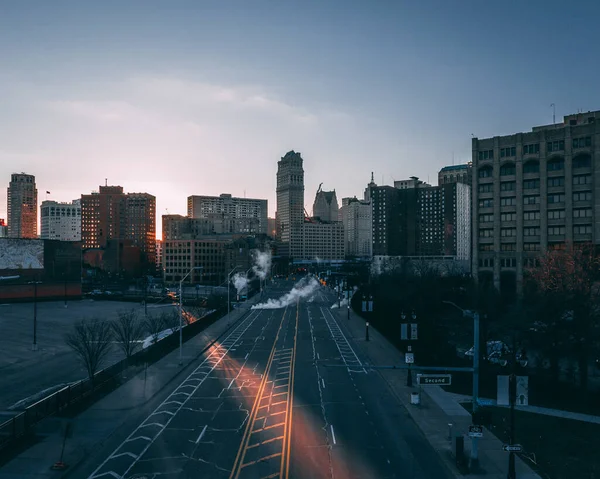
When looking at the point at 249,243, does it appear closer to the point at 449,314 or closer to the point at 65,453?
the point at 449,314

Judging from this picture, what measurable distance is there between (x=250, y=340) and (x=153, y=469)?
1384 inches

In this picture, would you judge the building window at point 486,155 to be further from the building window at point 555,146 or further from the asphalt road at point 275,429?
the asphalt road at point 275,429

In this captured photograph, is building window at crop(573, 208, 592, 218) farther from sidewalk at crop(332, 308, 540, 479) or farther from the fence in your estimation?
the fence

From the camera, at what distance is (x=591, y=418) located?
90.7 ft

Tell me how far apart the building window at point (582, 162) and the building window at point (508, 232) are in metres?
15.4

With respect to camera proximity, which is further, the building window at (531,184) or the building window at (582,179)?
the building window at (531,184)

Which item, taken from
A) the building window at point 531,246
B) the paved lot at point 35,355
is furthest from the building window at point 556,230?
the paved lot at point 35,355

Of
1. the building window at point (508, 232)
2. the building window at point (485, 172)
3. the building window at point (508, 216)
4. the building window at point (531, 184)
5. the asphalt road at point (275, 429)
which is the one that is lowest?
the asphalt road at point (275, 429)

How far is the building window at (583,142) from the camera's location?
84938 millimetres

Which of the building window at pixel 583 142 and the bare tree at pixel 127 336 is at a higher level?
the building window at pixel 583 142

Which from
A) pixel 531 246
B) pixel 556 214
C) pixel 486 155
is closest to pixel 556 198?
pixel 556 214

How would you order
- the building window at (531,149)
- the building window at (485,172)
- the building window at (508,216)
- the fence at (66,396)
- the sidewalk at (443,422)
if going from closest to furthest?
the sidewalk at (443,422), the fence at (66,396), the building window at (531,149), the building window at (508,216), the building window at (485,172)

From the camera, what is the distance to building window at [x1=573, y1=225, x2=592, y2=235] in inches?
3325

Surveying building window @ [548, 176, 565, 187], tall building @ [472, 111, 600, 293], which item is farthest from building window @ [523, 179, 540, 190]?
building window @ [548, 176, 565, 187]
